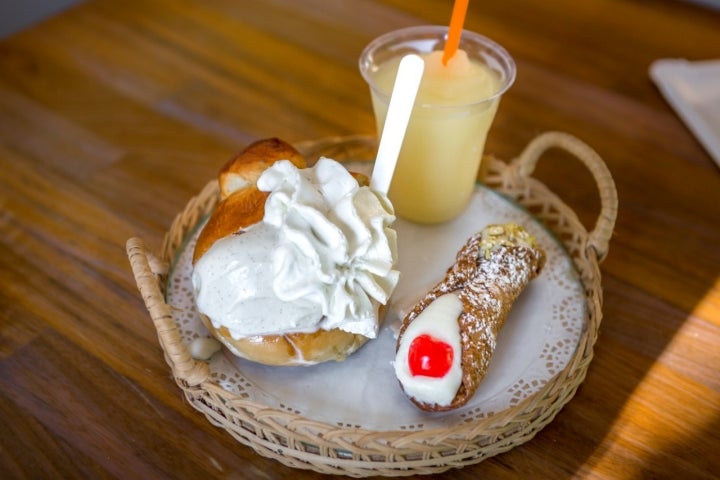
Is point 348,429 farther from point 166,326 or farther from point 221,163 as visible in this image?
point 221,163

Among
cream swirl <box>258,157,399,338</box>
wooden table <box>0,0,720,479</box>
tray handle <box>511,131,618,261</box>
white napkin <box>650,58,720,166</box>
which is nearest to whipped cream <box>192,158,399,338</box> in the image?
cream swirl <box>258,157,399,338</box>

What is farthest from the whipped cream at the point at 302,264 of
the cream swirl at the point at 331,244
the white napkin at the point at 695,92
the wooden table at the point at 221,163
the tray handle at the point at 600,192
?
the white napkin at the point at 695,92

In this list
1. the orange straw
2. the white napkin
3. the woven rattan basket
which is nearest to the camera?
the woven rattan basket

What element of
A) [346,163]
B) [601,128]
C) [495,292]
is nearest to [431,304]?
[495,292]

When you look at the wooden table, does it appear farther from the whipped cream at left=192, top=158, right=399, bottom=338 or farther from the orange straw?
the orange straw

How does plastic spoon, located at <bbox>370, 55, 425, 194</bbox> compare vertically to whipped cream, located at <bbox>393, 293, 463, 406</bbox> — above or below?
above

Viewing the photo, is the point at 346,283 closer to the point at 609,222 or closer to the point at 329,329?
the point at 329,329

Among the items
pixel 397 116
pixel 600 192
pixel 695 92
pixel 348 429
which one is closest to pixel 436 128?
pixel 397 116

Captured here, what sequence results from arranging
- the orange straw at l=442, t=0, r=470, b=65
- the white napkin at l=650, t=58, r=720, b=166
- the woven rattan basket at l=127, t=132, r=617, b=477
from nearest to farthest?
the woven rattan basket at l=127, t=132, r=617, b=477, the orange straw at l=442, t=0, r=470, b=65, the white napkin at l=650, t=58, r=720, b=166
